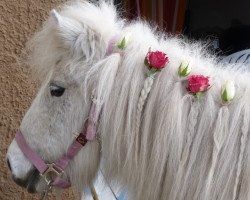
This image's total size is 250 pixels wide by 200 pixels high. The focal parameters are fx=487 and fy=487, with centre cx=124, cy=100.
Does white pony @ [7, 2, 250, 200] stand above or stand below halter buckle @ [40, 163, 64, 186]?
above

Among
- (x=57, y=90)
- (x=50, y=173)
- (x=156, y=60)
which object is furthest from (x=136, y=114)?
(x=50, y=173)

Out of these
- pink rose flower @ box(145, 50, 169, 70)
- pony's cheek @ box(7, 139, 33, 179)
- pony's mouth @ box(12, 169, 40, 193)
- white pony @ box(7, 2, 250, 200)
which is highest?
pink rose flower @ box(145, 50, 169, 70)

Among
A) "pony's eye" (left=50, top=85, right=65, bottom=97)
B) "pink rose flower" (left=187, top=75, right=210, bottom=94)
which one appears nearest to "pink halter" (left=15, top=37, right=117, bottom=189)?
"pony's eye" (left=50, top=85, right=65, bottom=97)

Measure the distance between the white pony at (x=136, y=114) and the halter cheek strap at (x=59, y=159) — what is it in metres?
0.02

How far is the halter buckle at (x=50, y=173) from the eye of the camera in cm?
156

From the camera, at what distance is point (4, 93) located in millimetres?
2268

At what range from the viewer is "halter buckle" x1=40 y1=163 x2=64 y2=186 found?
1.56 meters

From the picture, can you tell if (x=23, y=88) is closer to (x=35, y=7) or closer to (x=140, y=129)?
(x=35, y=7)

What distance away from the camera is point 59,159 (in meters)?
1.54

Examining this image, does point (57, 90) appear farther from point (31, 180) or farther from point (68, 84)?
point (31, 180)

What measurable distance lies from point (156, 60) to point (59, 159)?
45cm

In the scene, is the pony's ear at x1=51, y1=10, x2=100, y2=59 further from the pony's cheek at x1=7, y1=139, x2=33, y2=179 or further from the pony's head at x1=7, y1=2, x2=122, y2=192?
the pony's cheek at x1=7, y1=139, x2=33, y2=179

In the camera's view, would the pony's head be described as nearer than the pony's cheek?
Yes

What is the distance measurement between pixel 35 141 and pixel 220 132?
60cm
